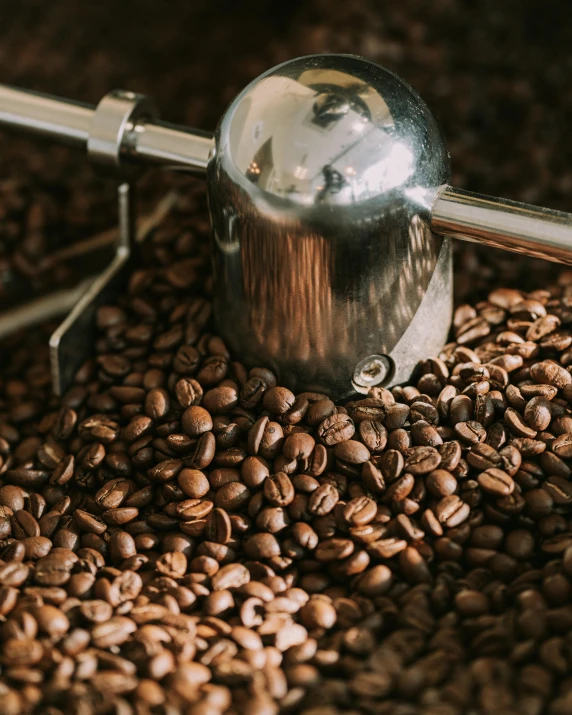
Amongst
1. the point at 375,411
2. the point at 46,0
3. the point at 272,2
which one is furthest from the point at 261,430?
the point at 46,0

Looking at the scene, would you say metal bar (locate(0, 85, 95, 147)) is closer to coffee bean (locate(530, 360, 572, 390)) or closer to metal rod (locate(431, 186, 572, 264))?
metal rod (locate(431, 186, 572, 264))

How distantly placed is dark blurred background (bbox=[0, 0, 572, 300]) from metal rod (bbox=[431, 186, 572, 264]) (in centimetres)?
68

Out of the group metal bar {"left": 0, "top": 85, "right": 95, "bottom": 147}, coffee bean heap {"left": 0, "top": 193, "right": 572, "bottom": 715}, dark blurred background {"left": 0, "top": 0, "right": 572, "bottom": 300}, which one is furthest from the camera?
dark blurred background {"left": 0, "top": 0, "right": 572, "bottom": 300}

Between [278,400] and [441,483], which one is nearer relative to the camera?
[441,483]

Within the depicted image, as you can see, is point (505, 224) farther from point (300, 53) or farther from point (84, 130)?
point (300, 53)

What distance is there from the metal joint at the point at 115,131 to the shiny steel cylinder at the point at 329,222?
0.23 m

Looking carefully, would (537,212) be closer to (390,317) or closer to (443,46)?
(390,317)

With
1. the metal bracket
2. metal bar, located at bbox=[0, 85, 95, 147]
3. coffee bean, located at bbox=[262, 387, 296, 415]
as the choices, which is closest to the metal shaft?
metal bar, located at bbox=[0, 85, 95, 147]

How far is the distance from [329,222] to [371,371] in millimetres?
256

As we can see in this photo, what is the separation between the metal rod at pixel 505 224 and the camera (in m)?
1.05

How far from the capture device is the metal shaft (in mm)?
1233

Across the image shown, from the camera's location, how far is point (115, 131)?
129 centimetres

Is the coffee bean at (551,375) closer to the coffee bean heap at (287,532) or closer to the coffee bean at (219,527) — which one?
the coffee bean heap at (287,532)

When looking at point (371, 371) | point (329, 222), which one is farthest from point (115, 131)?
point (371, 371)
